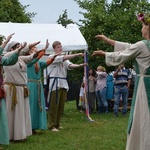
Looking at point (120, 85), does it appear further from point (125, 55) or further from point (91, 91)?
point (125, 55)

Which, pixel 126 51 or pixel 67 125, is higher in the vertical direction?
pixel 126 51

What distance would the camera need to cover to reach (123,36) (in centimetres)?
1747

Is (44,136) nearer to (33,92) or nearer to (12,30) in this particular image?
(33,92)

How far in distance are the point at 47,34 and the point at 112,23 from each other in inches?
180

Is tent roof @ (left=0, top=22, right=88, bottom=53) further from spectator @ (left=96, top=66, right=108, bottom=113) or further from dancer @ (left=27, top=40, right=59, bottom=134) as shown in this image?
dancer @ (left=27, top=40, right=59, bottom=134)

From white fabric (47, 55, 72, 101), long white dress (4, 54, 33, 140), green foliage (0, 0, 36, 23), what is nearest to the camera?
long white dress (4, 54, 33, 140)

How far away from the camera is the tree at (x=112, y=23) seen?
17.7 metres

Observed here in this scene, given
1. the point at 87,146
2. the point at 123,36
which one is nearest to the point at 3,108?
the point at 87,146

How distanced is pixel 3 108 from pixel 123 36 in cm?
1017

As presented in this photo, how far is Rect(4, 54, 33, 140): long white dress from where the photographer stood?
8.78m

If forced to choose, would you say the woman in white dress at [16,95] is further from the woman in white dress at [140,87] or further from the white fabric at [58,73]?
the woman in white dress at [140,87]

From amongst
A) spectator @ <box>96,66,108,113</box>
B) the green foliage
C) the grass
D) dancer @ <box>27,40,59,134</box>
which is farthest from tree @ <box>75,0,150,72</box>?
the green foliage

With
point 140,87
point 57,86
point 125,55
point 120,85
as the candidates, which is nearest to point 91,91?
point 120,85

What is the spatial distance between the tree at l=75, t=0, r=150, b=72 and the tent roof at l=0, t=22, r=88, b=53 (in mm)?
3192
